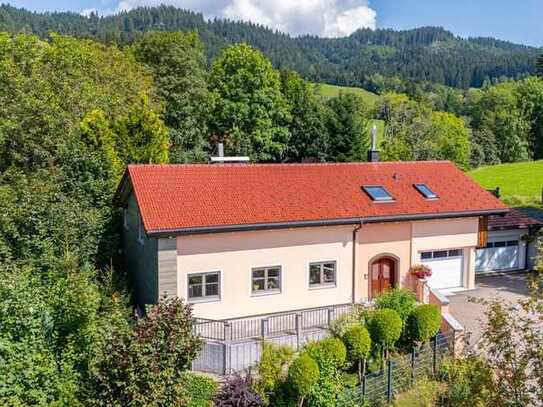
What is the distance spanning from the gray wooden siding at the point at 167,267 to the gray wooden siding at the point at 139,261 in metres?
0.26

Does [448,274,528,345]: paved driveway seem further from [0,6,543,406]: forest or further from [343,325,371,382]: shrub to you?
[0,6,543,406]: forest

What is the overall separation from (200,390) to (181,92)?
33431mm

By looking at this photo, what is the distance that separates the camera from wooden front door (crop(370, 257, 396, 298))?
21297mm

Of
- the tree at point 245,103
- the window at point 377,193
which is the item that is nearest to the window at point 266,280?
the window at point 377,193

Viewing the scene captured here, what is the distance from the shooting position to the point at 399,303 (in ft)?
57.4

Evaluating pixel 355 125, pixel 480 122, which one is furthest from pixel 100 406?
pixel 480 122

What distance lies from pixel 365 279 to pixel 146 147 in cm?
1426

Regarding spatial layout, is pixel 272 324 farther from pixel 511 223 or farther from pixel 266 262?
pixel 511 223

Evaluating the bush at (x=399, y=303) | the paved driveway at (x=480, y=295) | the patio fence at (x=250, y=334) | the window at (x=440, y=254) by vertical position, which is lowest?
the paved driveway at (x=480, y=295)

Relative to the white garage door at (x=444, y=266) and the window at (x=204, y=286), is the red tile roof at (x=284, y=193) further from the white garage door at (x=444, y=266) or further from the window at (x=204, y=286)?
the white garage door at (x=444, y=266)

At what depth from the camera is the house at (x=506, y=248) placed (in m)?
26.1

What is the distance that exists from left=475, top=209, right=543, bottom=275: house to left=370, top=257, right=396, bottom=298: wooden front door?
6.72m

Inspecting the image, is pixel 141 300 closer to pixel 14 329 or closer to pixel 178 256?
pixel 178 256

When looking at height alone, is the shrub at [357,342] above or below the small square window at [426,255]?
below
